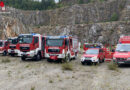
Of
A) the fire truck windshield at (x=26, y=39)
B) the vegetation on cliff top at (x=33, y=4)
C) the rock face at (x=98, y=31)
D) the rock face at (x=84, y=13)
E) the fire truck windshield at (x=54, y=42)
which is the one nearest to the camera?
the fire truck windshield at (x=54, y=42)

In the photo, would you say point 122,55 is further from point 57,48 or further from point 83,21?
point 83,21

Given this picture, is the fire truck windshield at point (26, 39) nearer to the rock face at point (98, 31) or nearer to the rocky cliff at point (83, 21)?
the rocky cliff at point (83, 21)

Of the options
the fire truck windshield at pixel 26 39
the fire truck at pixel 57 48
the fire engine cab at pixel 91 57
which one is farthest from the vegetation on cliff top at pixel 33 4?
the fire engine cab at pixel 91 57

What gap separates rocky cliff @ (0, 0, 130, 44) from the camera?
2245 inches

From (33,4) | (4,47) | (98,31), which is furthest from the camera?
(33,4)

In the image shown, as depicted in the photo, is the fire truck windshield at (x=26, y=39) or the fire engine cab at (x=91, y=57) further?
the fire truck windshield at (x=26, y=39)

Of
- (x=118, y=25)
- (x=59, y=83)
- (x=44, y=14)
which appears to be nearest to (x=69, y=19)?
(x=44, y=14)

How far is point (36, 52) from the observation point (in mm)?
19266

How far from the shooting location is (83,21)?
3046 inches

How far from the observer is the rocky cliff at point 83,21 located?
5702 centimetres

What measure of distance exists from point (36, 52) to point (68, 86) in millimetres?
10901

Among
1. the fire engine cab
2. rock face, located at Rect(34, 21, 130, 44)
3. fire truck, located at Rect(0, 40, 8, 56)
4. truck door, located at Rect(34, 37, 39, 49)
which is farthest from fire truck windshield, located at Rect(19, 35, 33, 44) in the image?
rock face, located at Rect(34, 21, 130, 44)

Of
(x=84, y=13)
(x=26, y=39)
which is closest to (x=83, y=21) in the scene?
(x=84, y=13)

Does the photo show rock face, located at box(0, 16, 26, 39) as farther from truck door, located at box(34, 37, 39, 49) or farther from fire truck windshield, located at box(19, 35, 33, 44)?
truck door, located at box(34, 37, 39, 49)
